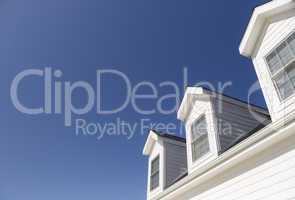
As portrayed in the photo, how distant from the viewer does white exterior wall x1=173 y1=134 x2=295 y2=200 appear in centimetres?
386

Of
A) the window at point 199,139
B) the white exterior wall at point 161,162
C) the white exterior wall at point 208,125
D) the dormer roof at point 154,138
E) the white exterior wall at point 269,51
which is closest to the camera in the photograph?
the white exterior wall at point 269,51

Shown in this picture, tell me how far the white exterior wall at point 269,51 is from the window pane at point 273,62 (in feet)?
0.31

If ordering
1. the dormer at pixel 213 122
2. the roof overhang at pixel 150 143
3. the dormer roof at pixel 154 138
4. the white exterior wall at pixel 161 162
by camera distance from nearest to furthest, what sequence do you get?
the dormer at pixel 213 122 → the white exterior wall at pixel 161 162 → the dormer roof at pixel 154 138 → the roof overhang at pixel 150 143

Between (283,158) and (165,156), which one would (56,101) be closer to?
(165,156)

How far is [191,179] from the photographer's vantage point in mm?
6258

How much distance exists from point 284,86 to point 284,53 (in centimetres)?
81

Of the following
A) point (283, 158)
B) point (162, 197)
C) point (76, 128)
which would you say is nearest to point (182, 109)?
point (162, 197)

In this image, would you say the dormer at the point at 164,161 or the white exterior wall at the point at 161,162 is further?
the dormer at the point at 164,161

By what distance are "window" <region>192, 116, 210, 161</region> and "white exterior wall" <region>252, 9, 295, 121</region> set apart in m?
2.33

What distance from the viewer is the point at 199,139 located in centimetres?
701

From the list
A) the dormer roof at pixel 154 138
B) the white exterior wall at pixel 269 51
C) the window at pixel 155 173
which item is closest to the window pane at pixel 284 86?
the white exterior wall at pixel 269 51

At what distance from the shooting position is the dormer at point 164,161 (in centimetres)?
880

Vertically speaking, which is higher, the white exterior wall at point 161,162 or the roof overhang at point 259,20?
the roof overhang at point 259,20

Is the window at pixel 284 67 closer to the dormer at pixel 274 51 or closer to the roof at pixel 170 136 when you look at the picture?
the dormer at pixel 274 51
